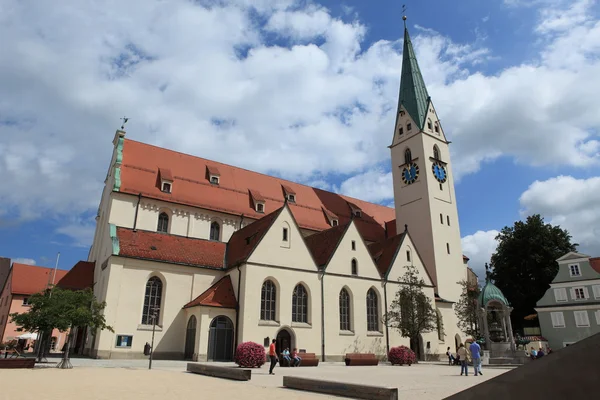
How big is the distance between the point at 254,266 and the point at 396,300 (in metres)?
13.1

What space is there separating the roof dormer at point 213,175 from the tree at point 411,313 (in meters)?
18.7

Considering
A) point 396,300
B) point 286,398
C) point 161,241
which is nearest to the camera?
point 286,398

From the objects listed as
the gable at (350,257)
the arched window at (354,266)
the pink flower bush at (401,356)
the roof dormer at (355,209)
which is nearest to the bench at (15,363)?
the gable at (350,257)

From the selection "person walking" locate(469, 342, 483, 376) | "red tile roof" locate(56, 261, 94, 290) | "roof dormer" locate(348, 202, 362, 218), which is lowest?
"person walking" locate(469, 342, 483, 376)

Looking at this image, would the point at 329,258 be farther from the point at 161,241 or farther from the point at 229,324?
the point at 161,241

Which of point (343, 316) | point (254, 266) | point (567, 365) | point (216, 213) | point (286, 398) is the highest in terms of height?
point (216, 213)

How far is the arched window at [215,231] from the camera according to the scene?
3631 centimetres

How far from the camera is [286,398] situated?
10.1 metres

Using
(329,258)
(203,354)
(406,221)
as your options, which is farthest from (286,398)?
(406,221)

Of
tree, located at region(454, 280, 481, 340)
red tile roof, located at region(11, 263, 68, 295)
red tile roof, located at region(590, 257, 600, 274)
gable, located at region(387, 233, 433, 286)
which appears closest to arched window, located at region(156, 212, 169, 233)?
gable, located at region(387, 233, 433, 286)

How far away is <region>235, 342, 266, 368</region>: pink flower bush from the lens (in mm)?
22656

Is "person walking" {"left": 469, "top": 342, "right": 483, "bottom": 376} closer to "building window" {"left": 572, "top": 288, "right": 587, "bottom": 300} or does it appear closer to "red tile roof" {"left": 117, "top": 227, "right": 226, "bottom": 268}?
"red tile roof" {"left": 117, "top": 227, "right": 226, "bottom": 268}

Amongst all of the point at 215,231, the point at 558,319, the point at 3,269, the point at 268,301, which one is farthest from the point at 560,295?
the point at 3,269

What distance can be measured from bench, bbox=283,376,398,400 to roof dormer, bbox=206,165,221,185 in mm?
27496
